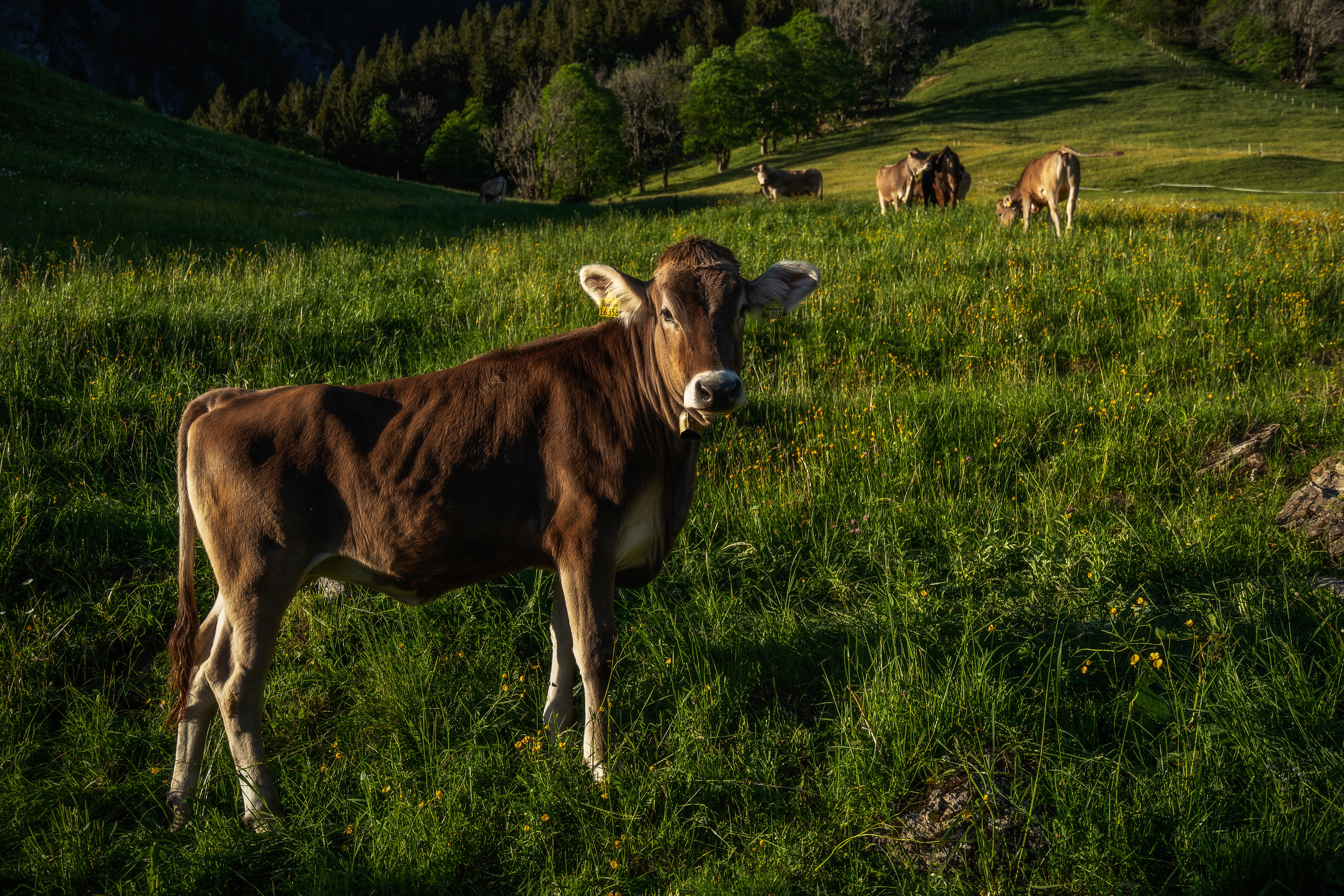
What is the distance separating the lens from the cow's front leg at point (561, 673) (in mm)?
3664

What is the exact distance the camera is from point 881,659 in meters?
3.53

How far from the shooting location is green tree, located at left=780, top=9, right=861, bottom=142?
237ft

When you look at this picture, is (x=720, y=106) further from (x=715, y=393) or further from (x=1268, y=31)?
(x=715, y=393)

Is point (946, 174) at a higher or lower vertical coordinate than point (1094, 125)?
lower

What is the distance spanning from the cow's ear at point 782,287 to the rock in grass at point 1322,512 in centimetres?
380

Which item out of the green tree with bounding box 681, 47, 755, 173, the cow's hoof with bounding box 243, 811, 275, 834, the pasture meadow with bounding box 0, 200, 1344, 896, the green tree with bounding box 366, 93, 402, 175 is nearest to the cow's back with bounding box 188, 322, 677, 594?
the pasture meadow with bounding box 0, 200, 1344, 896

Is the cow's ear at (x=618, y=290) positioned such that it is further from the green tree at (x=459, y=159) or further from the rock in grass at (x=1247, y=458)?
the green tree at (x=459, y=159)

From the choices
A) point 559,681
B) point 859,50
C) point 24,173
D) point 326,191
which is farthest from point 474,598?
point 859,50

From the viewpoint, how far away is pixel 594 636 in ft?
10.6

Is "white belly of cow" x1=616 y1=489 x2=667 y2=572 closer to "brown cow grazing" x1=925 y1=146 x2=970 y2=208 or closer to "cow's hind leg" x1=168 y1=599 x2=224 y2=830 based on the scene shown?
"cow's hind leg" x1=168 y1=599 x2=224 y2=830

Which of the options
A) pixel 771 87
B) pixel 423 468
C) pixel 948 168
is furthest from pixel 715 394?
pixel 771 87

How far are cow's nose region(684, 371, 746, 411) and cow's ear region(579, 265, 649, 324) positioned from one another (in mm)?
864

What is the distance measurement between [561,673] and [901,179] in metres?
21.9

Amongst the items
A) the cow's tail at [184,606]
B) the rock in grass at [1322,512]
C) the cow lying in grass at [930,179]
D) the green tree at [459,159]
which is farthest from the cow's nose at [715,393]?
the green tree at [459,159]
